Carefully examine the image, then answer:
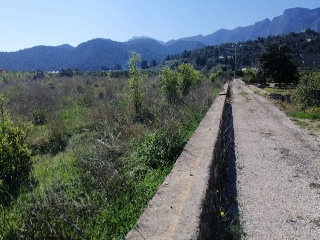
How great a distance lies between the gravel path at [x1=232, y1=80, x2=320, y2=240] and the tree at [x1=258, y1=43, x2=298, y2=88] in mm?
29410

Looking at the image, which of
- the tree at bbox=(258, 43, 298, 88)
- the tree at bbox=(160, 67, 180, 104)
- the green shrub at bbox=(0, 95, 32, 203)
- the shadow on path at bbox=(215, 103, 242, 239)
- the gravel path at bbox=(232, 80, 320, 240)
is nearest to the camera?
the shadow on path at bbox=(215, 103, 242, 239)

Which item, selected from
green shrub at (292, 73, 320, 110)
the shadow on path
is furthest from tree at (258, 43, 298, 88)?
the shadow on path

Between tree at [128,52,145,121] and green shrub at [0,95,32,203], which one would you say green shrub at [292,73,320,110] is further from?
green shrub at [0,95,32,203]

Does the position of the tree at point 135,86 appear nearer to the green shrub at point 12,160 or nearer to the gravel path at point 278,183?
the gravel path at point 278,183

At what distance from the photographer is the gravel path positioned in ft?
14.1

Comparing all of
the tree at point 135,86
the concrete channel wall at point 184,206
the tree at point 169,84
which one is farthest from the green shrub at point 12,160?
the tree at point 169,84

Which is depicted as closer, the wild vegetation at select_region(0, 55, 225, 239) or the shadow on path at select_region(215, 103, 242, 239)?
the wild vegetation at select_region(0, 55, 225, 239)

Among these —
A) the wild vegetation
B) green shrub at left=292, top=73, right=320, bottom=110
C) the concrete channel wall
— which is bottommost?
green shrub at left=292, top=73, right=320, bottom=110

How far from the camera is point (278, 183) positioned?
19.3ft

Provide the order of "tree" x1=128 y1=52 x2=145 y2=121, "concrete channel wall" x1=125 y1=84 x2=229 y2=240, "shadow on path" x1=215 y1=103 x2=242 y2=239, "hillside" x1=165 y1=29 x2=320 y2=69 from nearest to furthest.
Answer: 1. "concrete channel wall" x1=125 y1=84 x2=229 y2=240
2. "shadow on path" x1=215 y1=103 x2=242 y2=239
3. "tree" x1=128 y1=52 x2=145 y2=121
4. "hillside" x1=165 y1=29 x2=320 y2=69

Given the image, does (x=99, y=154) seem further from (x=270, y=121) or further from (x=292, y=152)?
(x=270, y=121)

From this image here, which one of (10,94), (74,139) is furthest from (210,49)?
(74,139)

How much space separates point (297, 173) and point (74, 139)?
22.1 feet

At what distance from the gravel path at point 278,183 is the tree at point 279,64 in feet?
96.5
